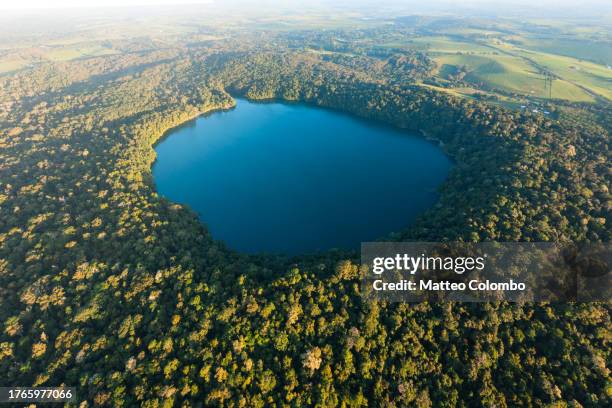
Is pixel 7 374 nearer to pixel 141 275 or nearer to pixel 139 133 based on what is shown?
pixel 141 275

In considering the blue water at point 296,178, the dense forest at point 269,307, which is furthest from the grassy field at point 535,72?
the blue water at point 296,178

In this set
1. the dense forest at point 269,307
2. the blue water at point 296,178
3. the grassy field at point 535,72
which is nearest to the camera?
the dense forest at point 269,307

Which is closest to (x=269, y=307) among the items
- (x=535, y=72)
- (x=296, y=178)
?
(x=296, y=178)

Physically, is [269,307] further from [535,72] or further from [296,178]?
[535,72]

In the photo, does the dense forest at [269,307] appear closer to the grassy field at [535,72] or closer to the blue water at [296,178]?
the blue water at [296,178]

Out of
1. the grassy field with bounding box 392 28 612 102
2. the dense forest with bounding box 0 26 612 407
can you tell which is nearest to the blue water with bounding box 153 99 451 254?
the dense forest with bounding box 0 26 612 407

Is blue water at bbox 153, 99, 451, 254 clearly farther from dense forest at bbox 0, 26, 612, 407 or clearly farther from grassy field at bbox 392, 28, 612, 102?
grassy field at bbox 392, 28, 612, 102
